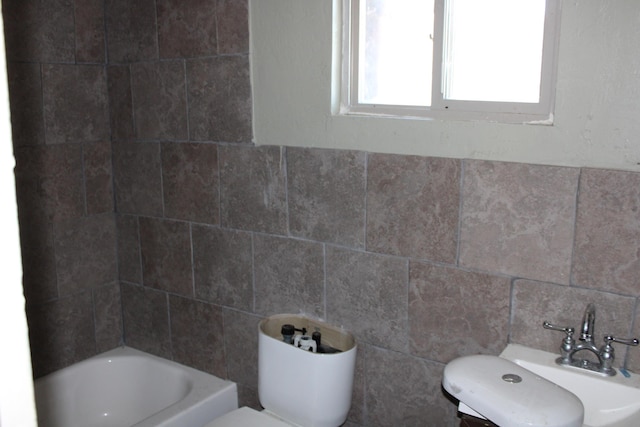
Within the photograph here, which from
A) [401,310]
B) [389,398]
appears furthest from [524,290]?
[389,398]

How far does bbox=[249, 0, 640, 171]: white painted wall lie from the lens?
1.55 m

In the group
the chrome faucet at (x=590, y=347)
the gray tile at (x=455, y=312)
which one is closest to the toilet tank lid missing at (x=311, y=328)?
the gray tile at (x=455, y=312)

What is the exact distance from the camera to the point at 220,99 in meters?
Result: 2.33

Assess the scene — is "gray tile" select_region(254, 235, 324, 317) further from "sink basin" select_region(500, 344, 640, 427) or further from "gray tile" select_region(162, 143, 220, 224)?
"sink basin" select_region(500, 344, 640, 427)

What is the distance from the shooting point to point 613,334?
5.43ft

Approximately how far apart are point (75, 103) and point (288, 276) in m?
1.21

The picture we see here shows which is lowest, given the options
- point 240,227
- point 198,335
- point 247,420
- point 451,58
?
point 247,420

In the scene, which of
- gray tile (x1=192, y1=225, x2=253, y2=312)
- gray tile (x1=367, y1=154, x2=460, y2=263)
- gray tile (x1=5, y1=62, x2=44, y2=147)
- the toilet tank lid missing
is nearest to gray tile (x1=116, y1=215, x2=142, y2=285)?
gray tile (x1=192, y1=225, x2=253, y2=312)

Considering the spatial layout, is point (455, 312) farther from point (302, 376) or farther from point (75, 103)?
point (75, 103)

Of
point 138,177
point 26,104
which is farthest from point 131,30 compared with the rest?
point 138,177

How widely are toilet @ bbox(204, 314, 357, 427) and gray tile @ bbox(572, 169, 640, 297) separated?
0.81m

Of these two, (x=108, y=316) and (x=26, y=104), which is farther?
(x=108, y=316)

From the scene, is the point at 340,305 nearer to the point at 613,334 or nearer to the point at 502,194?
the point at 502,194

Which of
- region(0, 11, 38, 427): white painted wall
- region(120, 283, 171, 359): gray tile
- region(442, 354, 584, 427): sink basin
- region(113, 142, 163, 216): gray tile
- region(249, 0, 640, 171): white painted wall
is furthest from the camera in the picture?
region(120, 283, 171, 359): gray tile
